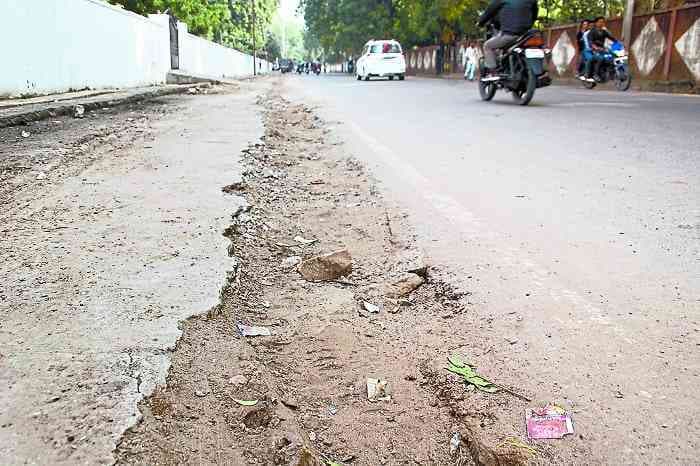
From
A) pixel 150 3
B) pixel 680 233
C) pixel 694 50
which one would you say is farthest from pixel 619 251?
pixel 150 3

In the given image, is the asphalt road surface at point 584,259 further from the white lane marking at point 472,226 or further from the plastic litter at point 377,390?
the plastic litter at point 377,390

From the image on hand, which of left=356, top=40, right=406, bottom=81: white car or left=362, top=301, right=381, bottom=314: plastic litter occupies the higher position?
left=356, top=40, right=406, bottom=81: white car

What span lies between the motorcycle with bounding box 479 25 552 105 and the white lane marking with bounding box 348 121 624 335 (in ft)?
13.3

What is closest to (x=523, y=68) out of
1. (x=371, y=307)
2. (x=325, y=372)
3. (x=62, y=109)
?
(x=62, y=109)

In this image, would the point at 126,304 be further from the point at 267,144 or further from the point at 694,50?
the point at 694,50

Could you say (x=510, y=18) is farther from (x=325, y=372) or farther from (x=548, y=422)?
(x=548, y=422)

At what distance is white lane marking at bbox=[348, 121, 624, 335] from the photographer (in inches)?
70.1

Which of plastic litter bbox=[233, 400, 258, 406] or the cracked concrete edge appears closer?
plastic litter bbox=[233, 400, 258, 406]

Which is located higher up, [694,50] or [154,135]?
[694,50]

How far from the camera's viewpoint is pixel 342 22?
50.1m

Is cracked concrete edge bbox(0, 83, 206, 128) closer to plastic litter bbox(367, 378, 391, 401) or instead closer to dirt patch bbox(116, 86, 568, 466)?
dirt patch bbox(116, 86, 568, 466)

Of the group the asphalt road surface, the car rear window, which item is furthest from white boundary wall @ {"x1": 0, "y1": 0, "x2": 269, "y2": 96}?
the car rear window

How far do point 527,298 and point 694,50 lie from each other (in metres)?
14.1

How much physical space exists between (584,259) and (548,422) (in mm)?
1083
